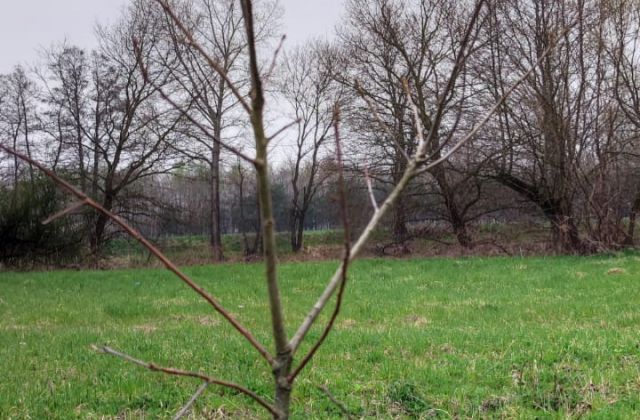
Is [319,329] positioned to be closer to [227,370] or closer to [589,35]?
[227,370]

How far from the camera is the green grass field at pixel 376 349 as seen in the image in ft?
13.3

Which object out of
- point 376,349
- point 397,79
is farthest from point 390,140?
point 376,349

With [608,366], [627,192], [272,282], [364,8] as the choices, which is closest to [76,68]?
[364,8]

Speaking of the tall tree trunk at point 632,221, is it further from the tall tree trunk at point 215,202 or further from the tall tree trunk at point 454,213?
the tall tree trunk at point 215,202

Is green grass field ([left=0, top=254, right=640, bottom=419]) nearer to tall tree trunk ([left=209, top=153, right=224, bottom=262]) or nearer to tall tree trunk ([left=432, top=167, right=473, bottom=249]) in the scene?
tall tree trunk ([left=432, top=167, right=473, bottom=249])

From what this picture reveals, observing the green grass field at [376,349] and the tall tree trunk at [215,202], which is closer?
the green grass field at [376,349]

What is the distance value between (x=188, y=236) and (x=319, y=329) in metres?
21.2

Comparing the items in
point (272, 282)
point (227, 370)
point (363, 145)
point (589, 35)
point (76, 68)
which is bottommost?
point (227, 370)

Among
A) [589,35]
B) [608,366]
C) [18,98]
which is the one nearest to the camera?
[608,366]

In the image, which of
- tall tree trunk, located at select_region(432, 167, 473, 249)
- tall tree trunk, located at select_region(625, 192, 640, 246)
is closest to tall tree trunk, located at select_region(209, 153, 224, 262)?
tall tree trunk, located at select_region(432, 167, 473, 249)

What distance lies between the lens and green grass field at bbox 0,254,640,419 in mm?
4051

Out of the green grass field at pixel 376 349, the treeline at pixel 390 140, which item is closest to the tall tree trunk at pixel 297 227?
the treeline at pixel 390 140

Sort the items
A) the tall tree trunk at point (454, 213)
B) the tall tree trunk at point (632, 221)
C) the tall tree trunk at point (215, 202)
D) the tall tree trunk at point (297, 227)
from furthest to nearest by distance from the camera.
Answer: the tall tree trunk at point (297, 227)
the tall tree trunk at point (215, 202)
the tall tree trunk at point (454, 213)
the tall tree trunk at point (632, 221)

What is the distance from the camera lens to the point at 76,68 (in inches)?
1005
